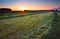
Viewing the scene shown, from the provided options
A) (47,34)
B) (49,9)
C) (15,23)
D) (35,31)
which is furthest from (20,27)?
(49,9)

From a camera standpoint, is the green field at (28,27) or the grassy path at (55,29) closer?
the green field at (28,27)

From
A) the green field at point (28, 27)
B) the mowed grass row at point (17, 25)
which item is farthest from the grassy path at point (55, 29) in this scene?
the mowed grass row at point (17, 25)

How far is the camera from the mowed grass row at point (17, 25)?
209cm

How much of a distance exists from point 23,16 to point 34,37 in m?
0.40

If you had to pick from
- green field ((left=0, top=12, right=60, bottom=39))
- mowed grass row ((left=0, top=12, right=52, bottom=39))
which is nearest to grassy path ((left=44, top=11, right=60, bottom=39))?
green field ((left=0, top=12, right=60, bottom=39))

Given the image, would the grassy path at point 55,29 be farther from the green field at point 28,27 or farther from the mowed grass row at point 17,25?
the mowed grass row at point 17,25

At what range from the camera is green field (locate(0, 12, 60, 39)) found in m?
2.11

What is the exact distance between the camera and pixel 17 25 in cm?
222

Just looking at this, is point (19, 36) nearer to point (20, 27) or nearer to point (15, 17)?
point (20, 27)

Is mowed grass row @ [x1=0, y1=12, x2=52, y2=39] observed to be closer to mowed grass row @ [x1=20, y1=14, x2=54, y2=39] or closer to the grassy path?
mowed grass row @ [x1=20, y1=14, x2=54, y2=39]

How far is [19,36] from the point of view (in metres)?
2.11

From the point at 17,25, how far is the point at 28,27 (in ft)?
0.59

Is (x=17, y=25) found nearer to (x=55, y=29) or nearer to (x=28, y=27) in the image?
(x=28, y=27)

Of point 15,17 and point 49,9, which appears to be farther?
point 49,9
